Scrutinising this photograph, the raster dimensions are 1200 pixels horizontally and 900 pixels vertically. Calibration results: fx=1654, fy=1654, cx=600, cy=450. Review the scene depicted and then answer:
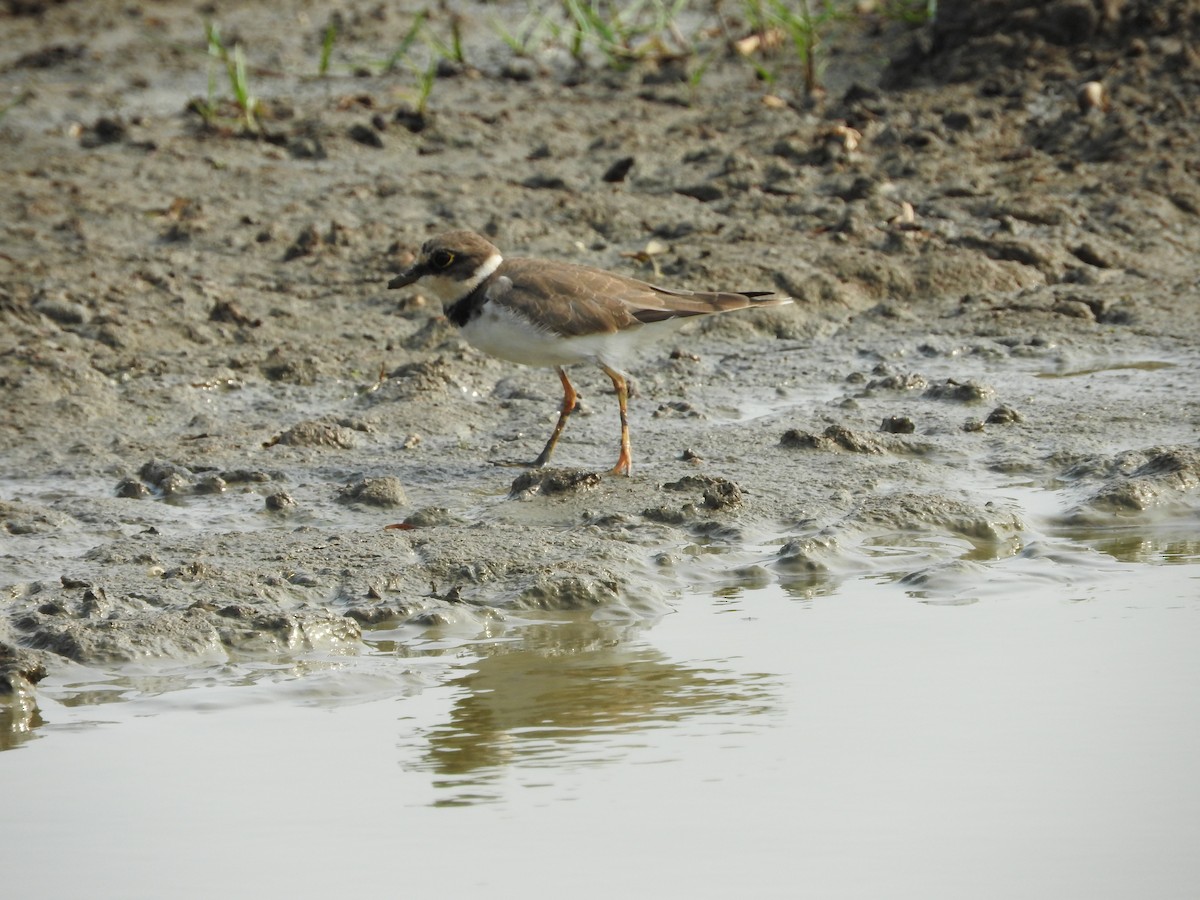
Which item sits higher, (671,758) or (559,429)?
(559,429)

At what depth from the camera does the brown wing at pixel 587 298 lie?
6520mm

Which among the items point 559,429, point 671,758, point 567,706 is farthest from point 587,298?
point 671,758

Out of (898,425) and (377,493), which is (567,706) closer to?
(377,493)

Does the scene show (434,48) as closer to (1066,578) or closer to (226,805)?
(1066,578)

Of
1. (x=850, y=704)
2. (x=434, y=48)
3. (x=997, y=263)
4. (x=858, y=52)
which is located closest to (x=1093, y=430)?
(x=997, y=263)

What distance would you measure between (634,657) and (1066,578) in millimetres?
1581

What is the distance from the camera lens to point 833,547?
5.74 m

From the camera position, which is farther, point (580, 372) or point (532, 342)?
point (580, 372)

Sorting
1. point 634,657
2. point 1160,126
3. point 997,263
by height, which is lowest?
point 634,657

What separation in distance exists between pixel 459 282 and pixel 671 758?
3.10 m

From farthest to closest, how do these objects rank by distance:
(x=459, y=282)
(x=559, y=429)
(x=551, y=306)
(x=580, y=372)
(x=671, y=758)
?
(x=580, y=372), (x=459, y=282), (x=559, y=429), (x=551, y=306), (x=671, y=758)

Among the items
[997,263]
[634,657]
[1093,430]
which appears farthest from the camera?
[997,263]

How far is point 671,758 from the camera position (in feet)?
13.7

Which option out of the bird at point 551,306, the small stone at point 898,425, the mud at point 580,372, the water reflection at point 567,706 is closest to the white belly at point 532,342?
the bird at point 551,306
